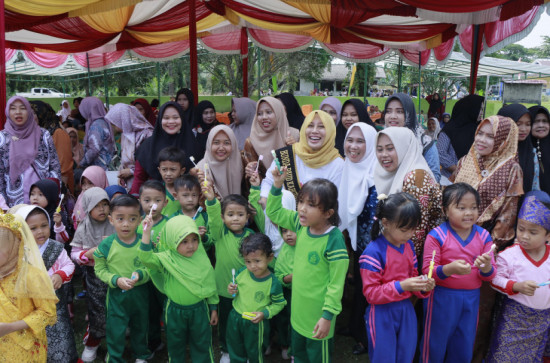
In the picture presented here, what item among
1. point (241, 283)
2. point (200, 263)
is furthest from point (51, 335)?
point (241, 283)

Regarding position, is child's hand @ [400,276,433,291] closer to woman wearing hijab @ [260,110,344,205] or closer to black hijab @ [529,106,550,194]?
woman wearing hijab @ [260,110,344,205]

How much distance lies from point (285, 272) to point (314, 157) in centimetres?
86

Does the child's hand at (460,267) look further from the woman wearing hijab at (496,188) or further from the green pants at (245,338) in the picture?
the green pants at (245,338)

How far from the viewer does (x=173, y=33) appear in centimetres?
787

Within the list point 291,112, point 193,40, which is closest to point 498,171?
point 291,112

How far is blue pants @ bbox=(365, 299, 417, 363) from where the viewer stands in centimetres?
215

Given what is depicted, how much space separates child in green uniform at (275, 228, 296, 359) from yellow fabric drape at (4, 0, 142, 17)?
3251 millimetres

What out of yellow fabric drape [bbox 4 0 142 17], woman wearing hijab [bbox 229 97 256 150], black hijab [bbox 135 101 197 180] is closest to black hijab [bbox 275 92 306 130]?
woman wearing hijab [bbox 229 97 256 150]

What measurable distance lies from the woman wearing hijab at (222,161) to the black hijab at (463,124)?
285 centimetres

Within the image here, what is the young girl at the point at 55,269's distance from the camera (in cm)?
250

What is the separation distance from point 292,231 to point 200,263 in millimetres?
637

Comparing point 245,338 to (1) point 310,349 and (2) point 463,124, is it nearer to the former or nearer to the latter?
(1) point 310,349

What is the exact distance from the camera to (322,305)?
7.39 ft

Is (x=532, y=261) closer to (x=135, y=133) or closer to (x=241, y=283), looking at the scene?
(x=241, y=283)
